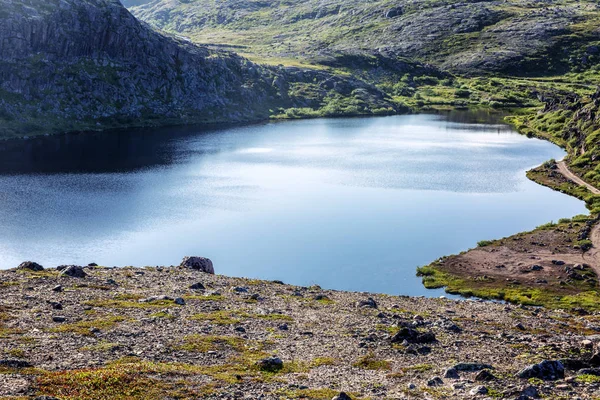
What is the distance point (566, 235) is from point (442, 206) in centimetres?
2383

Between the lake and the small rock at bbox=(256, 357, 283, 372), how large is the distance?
39275mm

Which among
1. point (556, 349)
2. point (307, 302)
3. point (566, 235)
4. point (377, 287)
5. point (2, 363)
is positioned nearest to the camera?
point (2, 363)

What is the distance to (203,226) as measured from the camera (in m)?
99.7

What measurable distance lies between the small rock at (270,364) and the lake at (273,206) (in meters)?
39.3

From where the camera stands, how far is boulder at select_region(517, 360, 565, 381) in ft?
118

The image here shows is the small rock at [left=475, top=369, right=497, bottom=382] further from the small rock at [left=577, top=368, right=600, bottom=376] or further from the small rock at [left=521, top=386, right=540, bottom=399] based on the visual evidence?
the small rock at [left=577, top=368, right=600, bottom=376]

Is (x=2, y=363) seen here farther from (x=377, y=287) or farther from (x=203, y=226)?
(x=203, y=226)

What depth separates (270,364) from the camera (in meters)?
38.3

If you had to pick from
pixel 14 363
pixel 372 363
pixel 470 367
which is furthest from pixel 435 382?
pixel 14 363

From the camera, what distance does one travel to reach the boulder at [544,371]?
118 ft

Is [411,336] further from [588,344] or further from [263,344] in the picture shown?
[588,344]

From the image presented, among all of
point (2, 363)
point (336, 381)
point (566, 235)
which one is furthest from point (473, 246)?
A: point (2, 363)

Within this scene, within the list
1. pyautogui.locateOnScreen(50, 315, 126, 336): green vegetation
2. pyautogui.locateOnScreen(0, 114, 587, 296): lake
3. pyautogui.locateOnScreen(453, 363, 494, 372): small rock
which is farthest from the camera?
pyautogui.locateOnScreen(0, 114, 587, 296): lake

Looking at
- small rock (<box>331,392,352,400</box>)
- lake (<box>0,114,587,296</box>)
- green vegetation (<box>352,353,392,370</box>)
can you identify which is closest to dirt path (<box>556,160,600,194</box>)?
lake (<box>0,114,587,296</box>)
